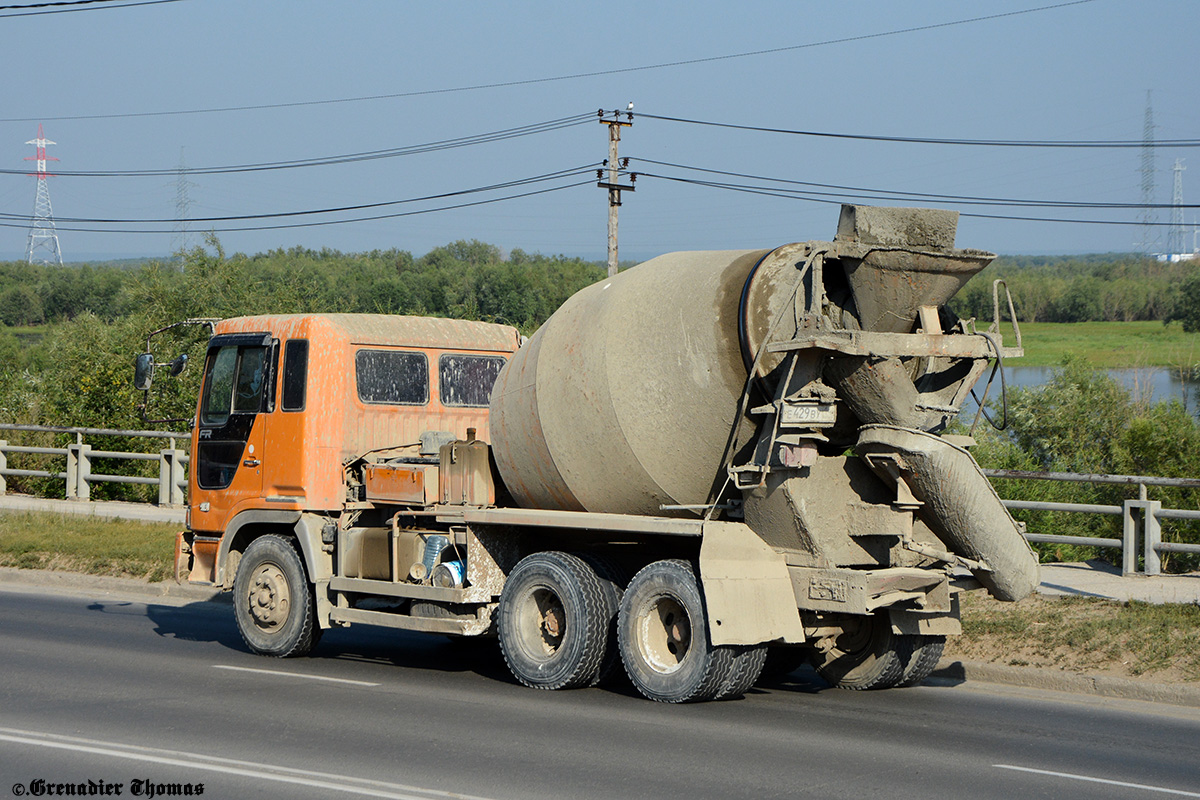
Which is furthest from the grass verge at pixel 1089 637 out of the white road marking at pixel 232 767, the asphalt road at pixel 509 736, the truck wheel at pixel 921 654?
the white road marking at pixel 232 767

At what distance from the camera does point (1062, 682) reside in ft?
34.3

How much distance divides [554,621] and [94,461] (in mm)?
17147

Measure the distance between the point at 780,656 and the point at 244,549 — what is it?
5155 millimetres

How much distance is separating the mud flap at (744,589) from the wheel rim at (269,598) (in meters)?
4.38

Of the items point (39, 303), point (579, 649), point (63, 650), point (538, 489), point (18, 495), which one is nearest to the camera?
point (579, 649)

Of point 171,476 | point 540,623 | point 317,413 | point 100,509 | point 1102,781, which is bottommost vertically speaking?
point 1102,781

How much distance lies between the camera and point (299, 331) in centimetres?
1159

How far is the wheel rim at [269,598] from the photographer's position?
11539mm

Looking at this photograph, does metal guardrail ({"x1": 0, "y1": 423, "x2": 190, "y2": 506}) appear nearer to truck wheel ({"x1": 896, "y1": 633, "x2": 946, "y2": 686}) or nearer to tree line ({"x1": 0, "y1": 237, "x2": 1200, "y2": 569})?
tree line ({"x1": 0, "y1": 237, "x2": 1200, "y2": 569})

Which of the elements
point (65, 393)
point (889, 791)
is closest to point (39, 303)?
point (65, 393)

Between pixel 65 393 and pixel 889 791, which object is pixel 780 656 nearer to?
pixel 889 791

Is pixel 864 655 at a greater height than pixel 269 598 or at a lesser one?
lesser

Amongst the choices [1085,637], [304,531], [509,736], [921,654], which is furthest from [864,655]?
[304,531]

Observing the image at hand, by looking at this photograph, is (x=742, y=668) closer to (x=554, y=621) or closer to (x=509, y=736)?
(x=554, y=621)
